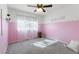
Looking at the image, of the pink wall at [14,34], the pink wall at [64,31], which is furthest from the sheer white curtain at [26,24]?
the pink wall at [64,31]

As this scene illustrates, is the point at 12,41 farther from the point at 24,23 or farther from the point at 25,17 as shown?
the point at 25,17

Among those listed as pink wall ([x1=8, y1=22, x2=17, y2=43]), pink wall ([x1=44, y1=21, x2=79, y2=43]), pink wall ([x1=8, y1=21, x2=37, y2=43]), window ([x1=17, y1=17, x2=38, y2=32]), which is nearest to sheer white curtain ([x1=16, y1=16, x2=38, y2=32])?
window ([x1=17, y1=17, x2=38, y2=32])

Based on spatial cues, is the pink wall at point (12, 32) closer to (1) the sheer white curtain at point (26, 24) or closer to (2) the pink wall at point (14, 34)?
(2) the pink wall at point (14, 34)

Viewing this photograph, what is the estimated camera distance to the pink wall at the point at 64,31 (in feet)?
13.8

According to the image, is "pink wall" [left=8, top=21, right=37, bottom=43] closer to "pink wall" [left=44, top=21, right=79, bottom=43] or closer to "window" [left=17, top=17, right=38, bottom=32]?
"window" [left=17, top=17, right=38, bottom=32]

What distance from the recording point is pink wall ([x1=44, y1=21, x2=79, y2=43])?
421 centimetres

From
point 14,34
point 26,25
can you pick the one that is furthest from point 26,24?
point 14,34

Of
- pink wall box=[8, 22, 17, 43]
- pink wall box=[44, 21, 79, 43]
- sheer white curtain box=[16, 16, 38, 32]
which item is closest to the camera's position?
pink wall box=[44, 21, 79, 43]

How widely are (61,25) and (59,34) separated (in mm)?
621

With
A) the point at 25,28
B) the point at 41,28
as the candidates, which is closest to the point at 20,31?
the point at 25,28

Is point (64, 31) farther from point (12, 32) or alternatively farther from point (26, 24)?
point (12, 32)

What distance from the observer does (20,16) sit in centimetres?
564

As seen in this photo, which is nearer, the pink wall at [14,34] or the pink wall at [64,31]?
the pink wall at [64,31]

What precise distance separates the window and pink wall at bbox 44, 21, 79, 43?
118 centimetres
